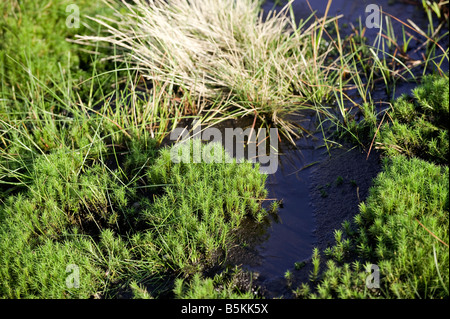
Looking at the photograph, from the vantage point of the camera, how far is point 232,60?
496 centimetres

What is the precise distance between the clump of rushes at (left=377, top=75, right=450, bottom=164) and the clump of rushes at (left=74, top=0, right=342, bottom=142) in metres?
0.92

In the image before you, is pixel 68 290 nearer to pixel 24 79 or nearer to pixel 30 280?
pixel 30 280

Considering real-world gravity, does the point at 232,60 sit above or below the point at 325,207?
above

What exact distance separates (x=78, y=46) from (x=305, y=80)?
3034 millimetres

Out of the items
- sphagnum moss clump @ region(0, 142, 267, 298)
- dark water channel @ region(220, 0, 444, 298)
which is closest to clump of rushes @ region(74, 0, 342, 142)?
dark water channel @ region(220, 0, 444, 298)

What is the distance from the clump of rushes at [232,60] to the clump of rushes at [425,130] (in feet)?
3.02

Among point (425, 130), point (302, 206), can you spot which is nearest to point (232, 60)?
point (302, 206)

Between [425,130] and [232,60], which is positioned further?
[232,60]

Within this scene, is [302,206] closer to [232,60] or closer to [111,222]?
[111,222]

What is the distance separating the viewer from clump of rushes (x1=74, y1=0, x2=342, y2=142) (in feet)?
15.1

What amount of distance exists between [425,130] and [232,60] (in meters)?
2.30

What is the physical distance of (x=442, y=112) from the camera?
3807mm

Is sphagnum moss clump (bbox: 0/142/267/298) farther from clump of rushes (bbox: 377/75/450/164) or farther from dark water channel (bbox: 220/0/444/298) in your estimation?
clump of rushes (bbox: 377/75/450/164)

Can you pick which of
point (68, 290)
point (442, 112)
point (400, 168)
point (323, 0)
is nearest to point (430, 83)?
point (442, 112)
